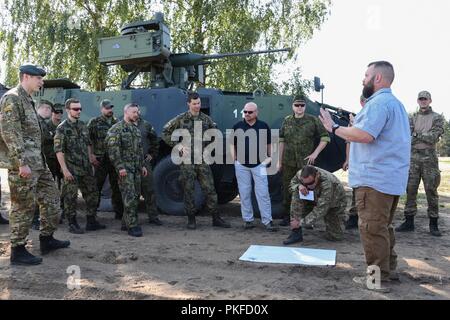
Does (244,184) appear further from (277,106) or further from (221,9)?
(221,9)

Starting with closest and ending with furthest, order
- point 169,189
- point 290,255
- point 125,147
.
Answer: point 290,255
point 125,147
point 169,189

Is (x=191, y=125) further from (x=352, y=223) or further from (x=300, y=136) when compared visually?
(x=352, y=223)

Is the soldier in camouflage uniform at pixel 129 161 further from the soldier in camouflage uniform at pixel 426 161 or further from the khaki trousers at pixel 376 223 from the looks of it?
the soldier in camouflage uniform at pixel 426 161

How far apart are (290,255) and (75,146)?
2.92m

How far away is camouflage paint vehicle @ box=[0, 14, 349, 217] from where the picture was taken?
23.5 ft

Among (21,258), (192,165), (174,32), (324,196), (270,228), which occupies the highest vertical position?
(174,32)

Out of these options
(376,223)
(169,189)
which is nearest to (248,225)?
(169,189)

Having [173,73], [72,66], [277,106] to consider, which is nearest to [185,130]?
[277,106]

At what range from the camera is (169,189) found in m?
7.29

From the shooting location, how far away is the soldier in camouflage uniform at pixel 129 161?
5.81 m

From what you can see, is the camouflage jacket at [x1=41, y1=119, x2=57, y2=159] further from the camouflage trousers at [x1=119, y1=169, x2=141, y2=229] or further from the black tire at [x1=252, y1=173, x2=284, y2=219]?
the black tire at [x1=252, y1=173, x2=284, y2=219]

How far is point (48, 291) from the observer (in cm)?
369

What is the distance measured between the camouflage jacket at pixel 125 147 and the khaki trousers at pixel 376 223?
3.03 metres

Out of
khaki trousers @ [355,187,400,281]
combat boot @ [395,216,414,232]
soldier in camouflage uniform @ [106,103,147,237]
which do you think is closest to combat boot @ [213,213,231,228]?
soldier in camouflage uniform @ [106,103,147,237]
